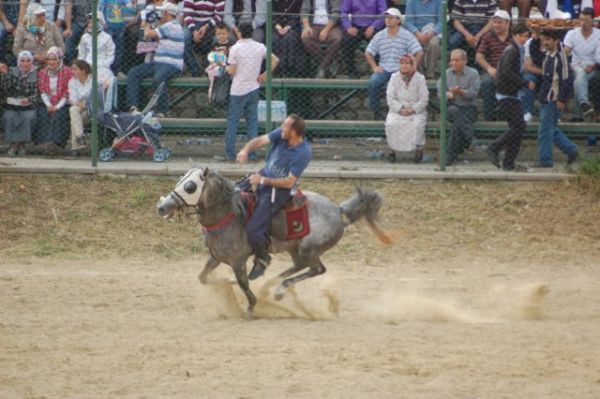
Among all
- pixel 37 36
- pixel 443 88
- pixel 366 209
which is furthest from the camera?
pixel 37 36

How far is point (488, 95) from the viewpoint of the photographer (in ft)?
62.2

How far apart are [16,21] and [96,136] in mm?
2683

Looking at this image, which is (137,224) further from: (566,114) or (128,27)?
(566,114)

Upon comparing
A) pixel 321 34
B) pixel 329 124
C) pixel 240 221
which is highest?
pixel 321 34

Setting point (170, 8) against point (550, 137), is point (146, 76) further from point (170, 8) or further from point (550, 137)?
point (550, 137)

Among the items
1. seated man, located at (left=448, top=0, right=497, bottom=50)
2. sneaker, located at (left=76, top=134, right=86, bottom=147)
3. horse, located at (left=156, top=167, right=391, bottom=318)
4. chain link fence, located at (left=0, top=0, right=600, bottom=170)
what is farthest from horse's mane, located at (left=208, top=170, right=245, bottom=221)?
seated man, located at (left=448, top=0, right=497, bottom=50)

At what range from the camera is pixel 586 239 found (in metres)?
17.1

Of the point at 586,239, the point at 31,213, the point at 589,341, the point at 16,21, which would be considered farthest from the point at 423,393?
the point at 16,21

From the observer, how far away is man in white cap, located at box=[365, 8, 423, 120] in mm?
18516

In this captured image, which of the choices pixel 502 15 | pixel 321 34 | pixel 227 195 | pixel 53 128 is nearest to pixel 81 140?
pixel 53 128

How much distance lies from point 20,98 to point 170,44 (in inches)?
90.7

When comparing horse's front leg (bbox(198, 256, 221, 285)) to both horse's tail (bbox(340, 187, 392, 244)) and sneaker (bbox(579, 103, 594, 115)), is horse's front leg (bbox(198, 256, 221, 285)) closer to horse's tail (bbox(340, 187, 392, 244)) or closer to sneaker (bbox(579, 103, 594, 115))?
horse's tail (bbox(340, 187, 392, 244))

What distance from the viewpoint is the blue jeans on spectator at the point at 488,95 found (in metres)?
18.8

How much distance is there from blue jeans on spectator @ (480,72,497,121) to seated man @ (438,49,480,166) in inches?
18.4
